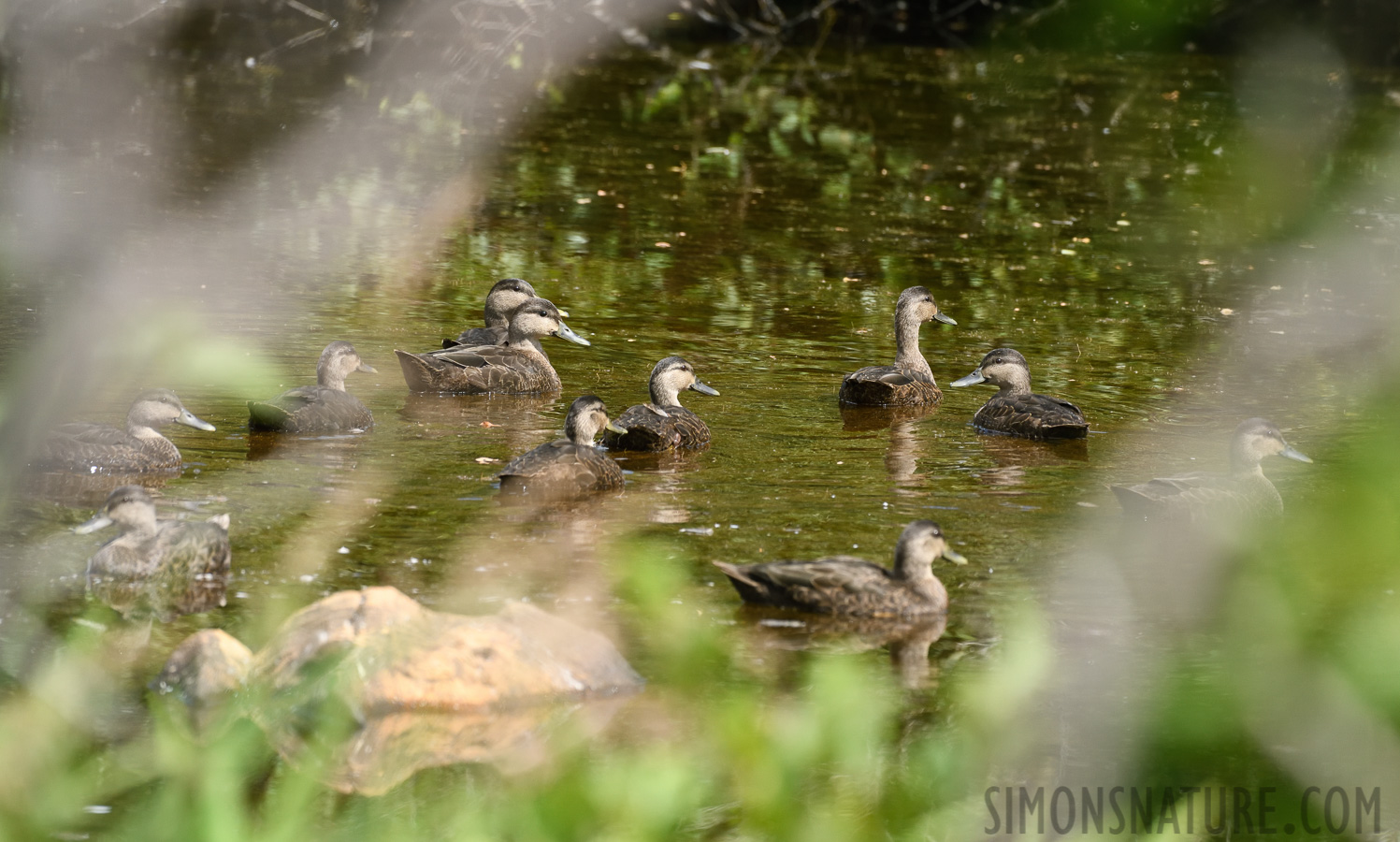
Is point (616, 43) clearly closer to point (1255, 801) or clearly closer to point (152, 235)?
point (152, 235)

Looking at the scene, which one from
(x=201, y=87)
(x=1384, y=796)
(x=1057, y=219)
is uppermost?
(x=201, y=87)

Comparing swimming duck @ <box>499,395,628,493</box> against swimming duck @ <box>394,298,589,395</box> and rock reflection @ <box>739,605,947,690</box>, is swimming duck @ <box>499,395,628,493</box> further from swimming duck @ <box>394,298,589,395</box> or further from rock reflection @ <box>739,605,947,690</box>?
swimming duck @ <box>394,298,589,395</box>

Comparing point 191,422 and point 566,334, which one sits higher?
point 566,334

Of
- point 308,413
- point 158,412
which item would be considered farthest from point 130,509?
point 308,413

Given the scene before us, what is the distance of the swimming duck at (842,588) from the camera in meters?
6.73

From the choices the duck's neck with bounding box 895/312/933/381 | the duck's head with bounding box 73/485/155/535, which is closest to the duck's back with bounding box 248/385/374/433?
the duck's head with bounding box 73/485/155/535

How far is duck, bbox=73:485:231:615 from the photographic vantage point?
657 cm

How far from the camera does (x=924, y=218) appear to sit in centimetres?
1814

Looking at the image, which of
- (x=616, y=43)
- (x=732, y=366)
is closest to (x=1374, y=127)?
(x=616, y=43)

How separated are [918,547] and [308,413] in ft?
12.4

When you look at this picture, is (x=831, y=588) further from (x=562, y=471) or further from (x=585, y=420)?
(x=585, y=420)

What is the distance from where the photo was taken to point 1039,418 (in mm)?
9781

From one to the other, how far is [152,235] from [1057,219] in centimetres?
936

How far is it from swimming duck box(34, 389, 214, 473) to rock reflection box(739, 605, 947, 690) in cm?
325
